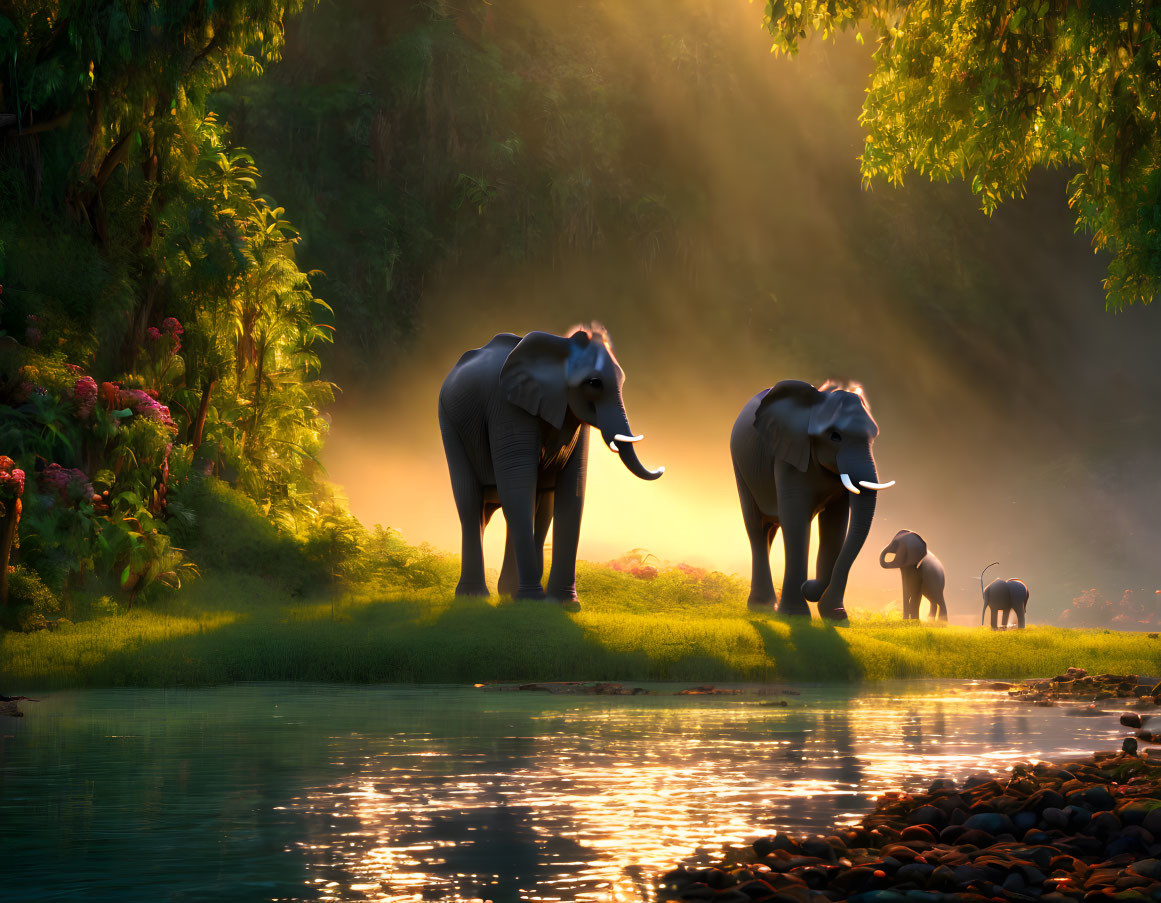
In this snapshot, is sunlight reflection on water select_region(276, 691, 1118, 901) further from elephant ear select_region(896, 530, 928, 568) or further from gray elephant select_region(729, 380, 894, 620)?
elephant ear select_region(896, 530, 928, 568)

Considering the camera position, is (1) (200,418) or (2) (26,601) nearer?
(2) (26,601)

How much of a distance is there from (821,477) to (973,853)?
11745 mm

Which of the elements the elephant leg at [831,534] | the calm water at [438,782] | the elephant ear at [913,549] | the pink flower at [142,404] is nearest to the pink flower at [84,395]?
the pink flower at [142,404]

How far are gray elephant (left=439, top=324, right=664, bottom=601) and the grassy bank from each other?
1.12m

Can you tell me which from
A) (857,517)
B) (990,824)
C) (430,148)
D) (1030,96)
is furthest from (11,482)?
(430,148)

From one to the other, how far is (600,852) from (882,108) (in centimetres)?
936

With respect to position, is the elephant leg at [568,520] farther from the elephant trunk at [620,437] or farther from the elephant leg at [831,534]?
the elephant leg at [831,534]

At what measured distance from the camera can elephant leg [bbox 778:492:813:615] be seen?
56.0 feet

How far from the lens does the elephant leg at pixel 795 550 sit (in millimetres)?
17078


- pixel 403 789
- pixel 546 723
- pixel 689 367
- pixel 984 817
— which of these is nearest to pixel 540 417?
pixel 546 723

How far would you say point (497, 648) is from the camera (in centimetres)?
1331

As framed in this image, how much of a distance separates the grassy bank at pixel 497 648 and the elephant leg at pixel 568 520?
2.62ft

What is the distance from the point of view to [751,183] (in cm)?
4081

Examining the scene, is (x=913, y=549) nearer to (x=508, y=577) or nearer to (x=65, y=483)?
(x=508, y=577)
